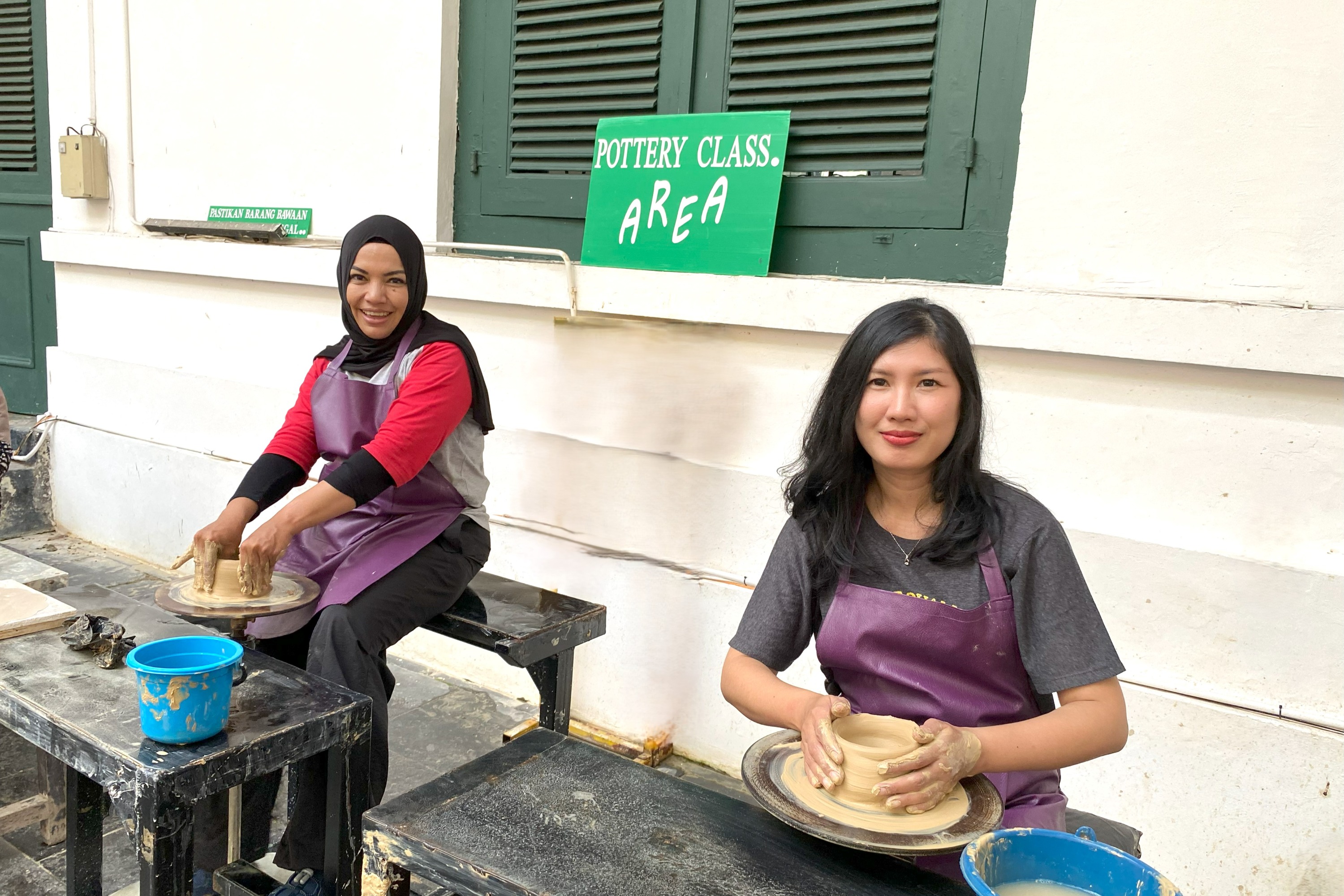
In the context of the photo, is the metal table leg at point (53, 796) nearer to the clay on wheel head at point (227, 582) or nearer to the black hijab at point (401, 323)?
the clay on wheel head at point (227, 582)

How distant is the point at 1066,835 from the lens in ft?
3.83

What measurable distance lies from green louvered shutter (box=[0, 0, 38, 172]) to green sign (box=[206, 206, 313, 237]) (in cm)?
162

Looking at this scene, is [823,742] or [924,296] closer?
[823,742]

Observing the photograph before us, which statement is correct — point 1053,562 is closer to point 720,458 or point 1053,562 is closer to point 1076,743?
point 1076,743

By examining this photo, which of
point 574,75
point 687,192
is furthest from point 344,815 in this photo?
point 574,75

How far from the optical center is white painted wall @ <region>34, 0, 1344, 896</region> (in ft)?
7.63

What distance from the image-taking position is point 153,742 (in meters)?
1.61

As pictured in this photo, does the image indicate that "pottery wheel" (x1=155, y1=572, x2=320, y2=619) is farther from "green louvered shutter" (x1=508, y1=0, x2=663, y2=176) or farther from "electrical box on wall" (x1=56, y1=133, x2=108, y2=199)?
"electrical box on wall" (x1=56, y1=133, x2=108, y2=199)

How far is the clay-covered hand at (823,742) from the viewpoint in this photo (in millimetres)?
1372

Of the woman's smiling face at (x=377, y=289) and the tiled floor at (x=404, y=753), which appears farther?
the woman's smiling face at (x=377, y=289)

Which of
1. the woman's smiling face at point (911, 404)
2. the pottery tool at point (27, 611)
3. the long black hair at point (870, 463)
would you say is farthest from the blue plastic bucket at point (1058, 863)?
the pottery tool at point (27, 611)

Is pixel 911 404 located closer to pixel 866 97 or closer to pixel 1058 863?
pixel 1058 863

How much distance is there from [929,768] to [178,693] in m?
1.19

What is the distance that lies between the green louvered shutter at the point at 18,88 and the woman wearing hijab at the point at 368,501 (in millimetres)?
3708
